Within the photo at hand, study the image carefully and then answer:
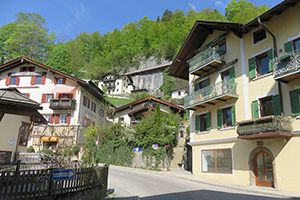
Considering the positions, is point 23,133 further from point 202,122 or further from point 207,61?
point 207,61

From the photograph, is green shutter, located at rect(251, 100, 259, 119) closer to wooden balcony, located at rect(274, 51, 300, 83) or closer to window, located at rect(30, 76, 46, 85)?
wooden balcony, located at rect(274, 51, 300, 83)

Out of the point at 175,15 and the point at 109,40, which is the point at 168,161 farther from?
the point at 109,40

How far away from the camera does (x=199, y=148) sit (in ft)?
63.4

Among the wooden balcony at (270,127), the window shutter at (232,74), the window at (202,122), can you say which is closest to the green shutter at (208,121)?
the window at (202,122)

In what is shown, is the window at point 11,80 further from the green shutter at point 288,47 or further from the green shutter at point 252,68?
the green shutter at point 288,47

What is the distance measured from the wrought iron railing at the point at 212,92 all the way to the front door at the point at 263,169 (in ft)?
15.3

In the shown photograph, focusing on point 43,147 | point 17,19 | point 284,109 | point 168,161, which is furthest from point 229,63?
point 17,19

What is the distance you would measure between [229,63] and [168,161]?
11.3 m

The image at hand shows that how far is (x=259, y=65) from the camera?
604 inches

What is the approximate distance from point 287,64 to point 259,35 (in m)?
4.17

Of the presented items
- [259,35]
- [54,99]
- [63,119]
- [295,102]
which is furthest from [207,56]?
[63,119]

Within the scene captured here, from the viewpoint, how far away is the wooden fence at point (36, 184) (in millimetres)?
5512

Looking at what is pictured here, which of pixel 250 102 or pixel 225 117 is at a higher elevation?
pixel 250 102

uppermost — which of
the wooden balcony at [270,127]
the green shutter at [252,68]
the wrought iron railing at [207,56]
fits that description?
the wrought iron railing at [207,56]
